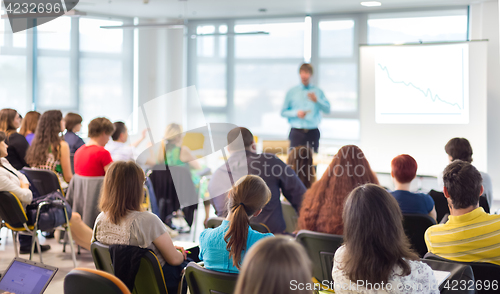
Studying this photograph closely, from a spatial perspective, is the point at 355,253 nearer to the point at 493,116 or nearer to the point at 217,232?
the point at 217,232

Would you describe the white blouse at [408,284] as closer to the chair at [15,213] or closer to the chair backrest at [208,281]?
the chair backrest at [208,281]

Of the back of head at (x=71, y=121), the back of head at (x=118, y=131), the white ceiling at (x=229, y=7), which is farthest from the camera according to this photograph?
the white ceiling at (x=229, y=7)

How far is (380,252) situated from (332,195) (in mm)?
1096

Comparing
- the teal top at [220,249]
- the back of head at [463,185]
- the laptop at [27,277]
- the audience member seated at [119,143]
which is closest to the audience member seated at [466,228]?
the back of head at [463,185]

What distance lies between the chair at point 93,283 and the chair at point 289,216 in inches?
84.6

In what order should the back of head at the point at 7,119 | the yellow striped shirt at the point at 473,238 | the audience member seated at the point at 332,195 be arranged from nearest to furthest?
the yellow striped shirt at the point at 473,238
the audience member seated at the point at 332,195
the back of head at the point at 7,119

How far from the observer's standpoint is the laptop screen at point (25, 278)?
1.93 meters

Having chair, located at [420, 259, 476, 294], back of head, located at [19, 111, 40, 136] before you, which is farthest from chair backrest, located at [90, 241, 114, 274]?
back of head, located at [19, 111, 40, 136]

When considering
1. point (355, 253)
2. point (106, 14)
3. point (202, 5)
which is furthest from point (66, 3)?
point (355, 253)

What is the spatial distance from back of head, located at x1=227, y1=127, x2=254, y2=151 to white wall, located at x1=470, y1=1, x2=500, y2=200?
4.94m

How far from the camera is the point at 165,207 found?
193 inches

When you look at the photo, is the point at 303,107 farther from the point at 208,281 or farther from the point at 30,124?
the point at 208,281

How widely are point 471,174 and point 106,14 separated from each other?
7908 mm

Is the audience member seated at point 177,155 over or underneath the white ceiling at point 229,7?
underneath
